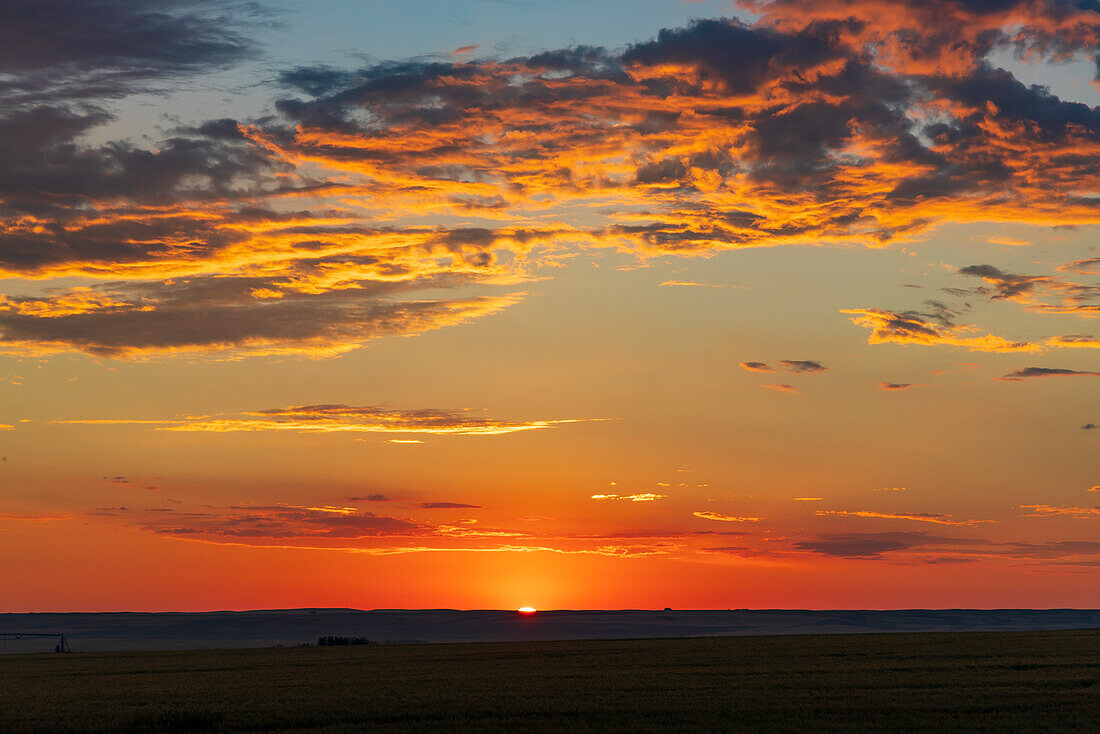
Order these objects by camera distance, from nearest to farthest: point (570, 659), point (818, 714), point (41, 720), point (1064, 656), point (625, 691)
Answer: point (818, 714) < point (41, 720) < point (625, 691) < point (1064, 656) < point (570, 659)

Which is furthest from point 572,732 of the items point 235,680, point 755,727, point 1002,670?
point 235,680

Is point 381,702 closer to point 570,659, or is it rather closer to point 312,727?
point 312,727

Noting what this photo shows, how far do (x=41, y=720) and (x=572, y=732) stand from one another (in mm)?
22351

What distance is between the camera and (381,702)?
43812mm

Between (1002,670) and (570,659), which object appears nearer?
(1002,670)

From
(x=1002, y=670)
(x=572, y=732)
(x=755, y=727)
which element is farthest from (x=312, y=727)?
(x=1002, y=670)

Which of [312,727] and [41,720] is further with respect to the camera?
[41,720]

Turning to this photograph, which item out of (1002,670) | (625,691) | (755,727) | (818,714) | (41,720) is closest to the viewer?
(755,727)

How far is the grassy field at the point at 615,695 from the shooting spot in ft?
117

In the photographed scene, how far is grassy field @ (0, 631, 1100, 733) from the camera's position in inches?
1410

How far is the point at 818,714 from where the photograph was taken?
36.8 meters

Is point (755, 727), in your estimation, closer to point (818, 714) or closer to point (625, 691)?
point (818, 714)

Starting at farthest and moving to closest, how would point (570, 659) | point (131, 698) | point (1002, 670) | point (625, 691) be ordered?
point (570, 659) → point (1002, 670) → point (131, 698) → point (625, 691)

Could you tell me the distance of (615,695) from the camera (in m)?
44.0
